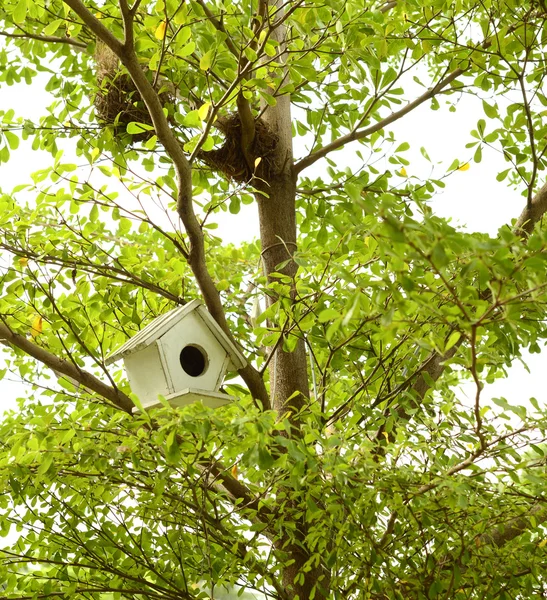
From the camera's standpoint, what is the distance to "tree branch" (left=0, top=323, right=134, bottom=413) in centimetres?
164

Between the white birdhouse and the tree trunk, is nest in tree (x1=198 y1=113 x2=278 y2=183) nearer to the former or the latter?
the tree trunk

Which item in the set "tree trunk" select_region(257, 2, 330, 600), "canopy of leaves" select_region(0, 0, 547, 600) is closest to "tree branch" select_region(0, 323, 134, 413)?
"canopy of leaves" select_region(0, 0, 547, 600)

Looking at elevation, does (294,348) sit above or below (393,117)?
below

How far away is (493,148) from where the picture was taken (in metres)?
1.92

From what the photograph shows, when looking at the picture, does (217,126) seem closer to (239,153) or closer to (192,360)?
(239,153)

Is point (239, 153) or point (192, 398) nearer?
point (192, 398)

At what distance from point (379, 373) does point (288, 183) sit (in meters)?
0.70

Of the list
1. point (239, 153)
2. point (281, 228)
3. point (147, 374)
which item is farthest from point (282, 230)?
point (147, 374)

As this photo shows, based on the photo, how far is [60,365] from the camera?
1.69m

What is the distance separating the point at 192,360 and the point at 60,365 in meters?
0.33

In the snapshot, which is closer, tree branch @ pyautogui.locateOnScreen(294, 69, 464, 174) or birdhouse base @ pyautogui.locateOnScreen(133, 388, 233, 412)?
birdhouse base @ pyautogui.locateOnScreen(133, 388, 233, 412)

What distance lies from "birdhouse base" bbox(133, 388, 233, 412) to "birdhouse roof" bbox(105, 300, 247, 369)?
0.13m

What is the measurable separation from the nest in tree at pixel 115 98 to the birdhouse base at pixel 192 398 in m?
0.94

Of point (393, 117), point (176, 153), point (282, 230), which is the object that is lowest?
point (176, 153)
